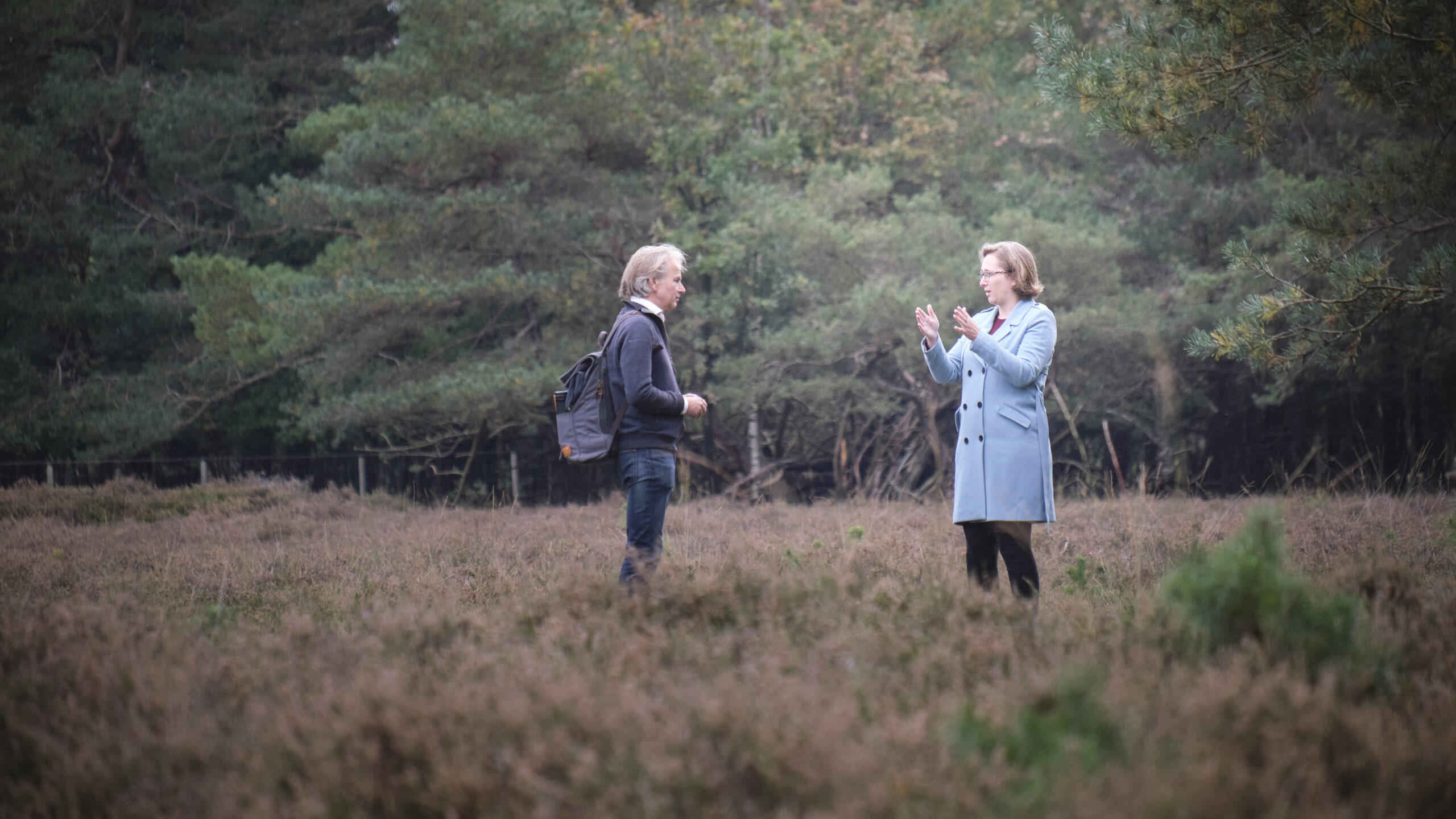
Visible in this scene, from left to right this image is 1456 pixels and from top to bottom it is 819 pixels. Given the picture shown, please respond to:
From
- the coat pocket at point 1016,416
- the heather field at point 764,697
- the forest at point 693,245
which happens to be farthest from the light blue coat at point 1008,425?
the forest at point 693,245

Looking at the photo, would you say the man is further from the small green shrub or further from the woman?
the small green shrub

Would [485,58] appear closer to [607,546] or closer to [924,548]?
[607,546]

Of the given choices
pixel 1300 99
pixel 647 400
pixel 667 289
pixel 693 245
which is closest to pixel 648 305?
pixel 667 289

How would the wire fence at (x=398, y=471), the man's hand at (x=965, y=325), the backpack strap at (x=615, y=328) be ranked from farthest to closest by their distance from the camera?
the wire fence at (x=398, y=471) → the backpack strap at (x=615, y=328) → the man's hand at (x=965, y=325)

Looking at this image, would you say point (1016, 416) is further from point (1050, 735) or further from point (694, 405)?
point (1050, 735)

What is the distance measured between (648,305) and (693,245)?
11003 millimetres

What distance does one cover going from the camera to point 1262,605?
331 centimetres

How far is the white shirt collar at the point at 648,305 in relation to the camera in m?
4.99

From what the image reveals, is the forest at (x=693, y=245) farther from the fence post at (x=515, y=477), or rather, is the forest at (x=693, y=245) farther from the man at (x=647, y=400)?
the man at (x=647, y=400)

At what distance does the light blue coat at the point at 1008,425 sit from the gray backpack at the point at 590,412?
164cm

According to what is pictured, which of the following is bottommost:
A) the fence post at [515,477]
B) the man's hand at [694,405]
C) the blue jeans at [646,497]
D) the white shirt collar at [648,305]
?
the fence post at [515,477]

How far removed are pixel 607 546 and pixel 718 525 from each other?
5.84 ft

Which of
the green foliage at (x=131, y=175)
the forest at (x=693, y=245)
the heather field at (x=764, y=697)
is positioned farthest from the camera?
the green foliage at (x=131, y=175)

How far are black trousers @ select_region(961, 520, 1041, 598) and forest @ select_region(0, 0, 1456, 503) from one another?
7367 millimetres
